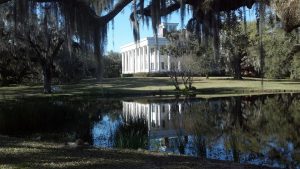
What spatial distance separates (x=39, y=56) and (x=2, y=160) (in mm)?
28853

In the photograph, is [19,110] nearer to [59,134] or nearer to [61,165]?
[59,134]

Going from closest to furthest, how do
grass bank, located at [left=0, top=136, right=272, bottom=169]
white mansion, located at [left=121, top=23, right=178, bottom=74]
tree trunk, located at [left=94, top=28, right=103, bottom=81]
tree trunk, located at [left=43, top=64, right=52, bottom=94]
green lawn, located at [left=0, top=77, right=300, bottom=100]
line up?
grass bank, located at [left=0, top=136, right=272, bottom=169], tree trunk, located at [left=94, top=28, right=103, bottom=81], tree trunk, located at [left=43, top=64, right=52, bottom=94], green lawn, located at [left=0, top=77, right=300, bottom=100], white mansion, located at [left=121, top=23, right=178, bottom=74]

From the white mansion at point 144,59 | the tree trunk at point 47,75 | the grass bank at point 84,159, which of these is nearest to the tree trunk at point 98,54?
the grass bank at point 84,159

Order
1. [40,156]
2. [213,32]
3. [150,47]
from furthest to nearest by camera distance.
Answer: [150,47], [213,32], [40,156]

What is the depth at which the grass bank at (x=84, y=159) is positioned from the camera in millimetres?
7531

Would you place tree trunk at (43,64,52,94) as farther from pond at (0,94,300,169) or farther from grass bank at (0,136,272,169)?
grass bank at (0,136,272,169)

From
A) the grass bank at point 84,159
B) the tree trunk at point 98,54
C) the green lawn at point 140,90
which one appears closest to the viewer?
the grass bank at point 84,159

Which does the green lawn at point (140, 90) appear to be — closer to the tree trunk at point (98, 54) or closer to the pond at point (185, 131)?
the pond at point (185, 131)

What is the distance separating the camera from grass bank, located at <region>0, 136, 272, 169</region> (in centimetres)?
753

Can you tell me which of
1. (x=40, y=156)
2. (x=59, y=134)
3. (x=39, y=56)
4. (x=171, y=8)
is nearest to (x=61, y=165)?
(x=40, y=156)

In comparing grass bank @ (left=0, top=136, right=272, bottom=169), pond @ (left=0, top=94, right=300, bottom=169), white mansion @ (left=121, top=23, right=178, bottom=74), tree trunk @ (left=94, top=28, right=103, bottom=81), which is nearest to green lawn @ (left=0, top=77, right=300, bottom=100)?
pond @ (left=0, top=94, right=300, bottom=169)

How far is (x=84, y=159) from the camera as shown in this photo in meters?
8.09

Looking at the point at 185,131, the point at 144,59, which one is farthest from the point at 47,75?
the point at 144,59

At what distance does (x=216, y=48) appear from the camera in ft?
30.4
